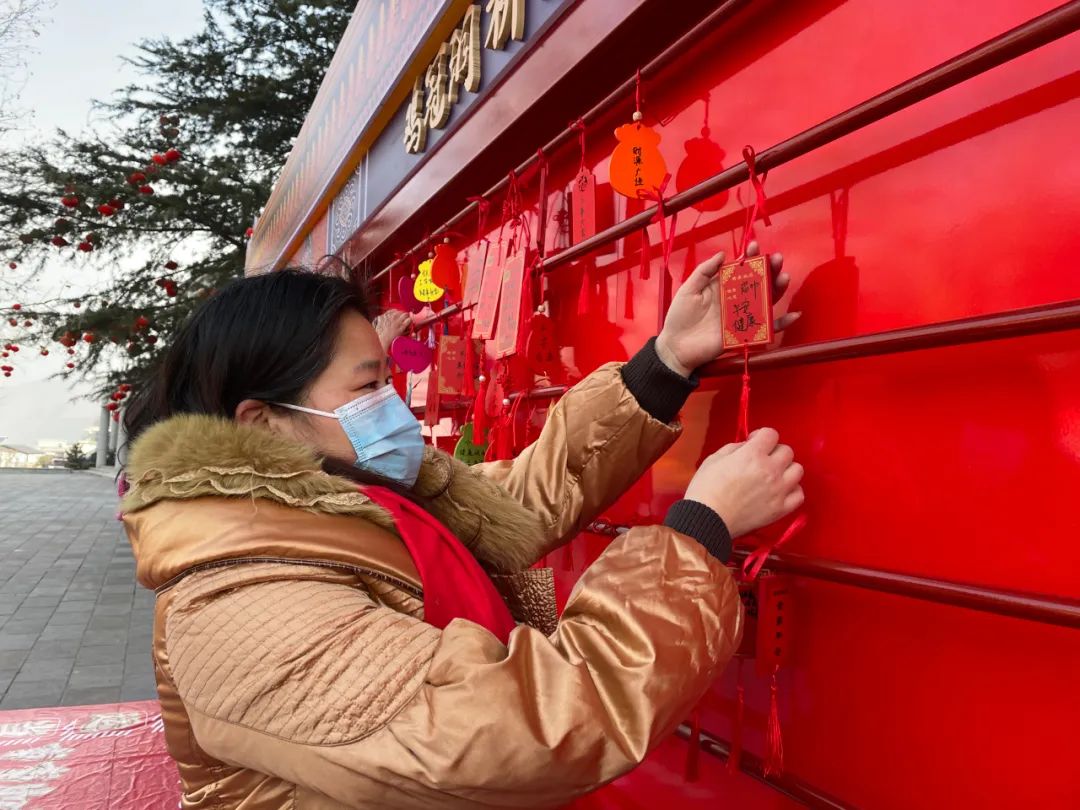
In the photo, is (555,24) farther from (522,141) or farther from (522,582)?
(522,582)

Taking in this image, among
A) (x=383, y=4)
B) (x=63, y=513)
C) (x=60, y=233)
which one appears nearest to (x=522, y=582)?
(x=383, y=4)

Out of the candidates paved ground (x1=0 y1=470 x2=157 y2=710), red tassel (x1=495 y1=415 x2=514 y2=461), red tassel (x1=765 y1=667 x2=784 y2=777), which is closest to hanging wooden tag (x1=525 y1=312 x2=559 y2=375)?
red tassel (x1=495 y1=415 x2=514 y2=461)

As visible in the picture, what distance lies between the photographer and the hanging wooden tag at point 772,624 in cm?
109

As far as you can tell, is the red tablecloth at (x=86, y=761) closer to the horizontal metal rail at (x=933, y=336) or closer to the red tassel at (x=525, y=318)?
the red tassel at (x=525, y=318)

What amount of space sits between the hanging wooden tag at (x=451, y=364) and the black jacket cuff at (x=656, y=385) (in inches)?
36.5

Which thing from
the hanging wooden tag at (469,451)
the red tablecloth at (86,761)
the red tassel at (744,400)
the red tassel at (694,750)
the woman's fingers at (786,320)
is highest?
the woman's fingers at (786,320)

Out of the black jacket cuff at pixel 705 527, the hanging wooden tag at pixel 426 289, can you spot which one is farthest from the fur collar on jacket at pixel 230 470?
the hanging wooden tag at pixel 426 289

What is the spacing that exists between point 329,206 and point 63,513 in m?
8.27

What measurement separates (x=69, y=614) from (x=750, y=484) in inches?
226

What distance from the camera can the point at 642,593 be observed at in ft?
2.84

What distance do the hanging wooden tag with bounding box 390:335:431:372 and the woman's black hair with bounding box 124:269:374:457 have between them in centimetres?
112

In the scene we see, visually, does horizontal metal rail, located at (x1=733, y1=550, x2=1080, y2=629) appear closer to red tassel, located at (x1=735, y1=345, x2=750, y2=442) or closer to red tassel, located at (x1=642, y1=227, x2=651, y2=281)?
red tassel, located at (x1=735, y1=345, x2=750, y2=442)

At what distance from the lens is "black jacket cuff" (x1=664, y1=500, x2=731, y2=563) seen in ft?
3.20

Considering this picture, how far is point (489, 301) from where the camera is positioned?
6.56 feet
